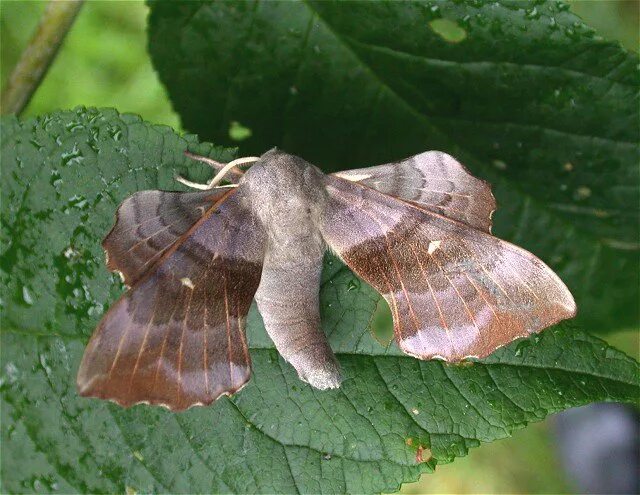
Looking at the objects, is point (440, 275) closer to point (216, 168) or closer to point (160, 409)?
point (216, 168)

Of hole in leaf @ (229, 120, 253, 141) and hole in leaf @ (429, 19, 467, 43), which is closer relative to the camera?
hole in leaf @ (429, 19, 467, 43)

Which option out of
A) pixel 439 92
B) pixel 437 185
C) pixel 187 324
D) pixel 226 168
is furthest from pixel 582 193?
pixel 187 324

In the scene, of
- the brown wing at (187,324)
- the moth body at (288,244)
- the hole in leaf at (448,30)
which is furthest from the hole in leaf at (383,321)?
the hole in leaf at (448,30)

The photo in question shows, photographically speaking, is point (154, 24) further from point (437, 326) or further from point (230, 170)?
point (437, 326)

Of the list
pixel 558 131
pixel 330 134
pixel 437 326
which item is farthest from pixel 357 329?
pixel 558 131

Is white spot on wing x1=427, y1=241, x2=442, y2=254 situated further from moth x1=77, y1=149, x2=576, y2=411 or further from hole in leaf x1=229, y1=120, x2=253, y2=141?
hole in leaf x1=229, y1=120, x2=253, y2=141

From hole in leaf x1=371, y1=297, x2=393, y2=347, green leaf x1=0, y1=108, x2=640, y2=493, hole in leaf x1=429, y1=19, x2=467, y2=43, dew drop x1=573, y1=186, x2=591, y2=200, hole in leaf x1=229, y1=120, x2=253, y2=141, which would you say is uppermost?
Result: hole in leaf x1=429, y1=19, x2=467, y2=43

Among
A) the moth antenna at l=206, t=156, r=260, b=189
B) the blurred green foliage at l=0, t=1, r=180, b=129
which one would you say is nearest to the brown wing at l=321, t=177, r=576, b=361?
the moth antenna at l=206, t=156, r=260, b=189

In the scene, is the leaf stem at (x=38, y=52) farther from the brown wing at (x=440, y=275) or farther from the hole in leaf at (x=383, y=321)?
the hole in leaf at (x=383, y=321)
